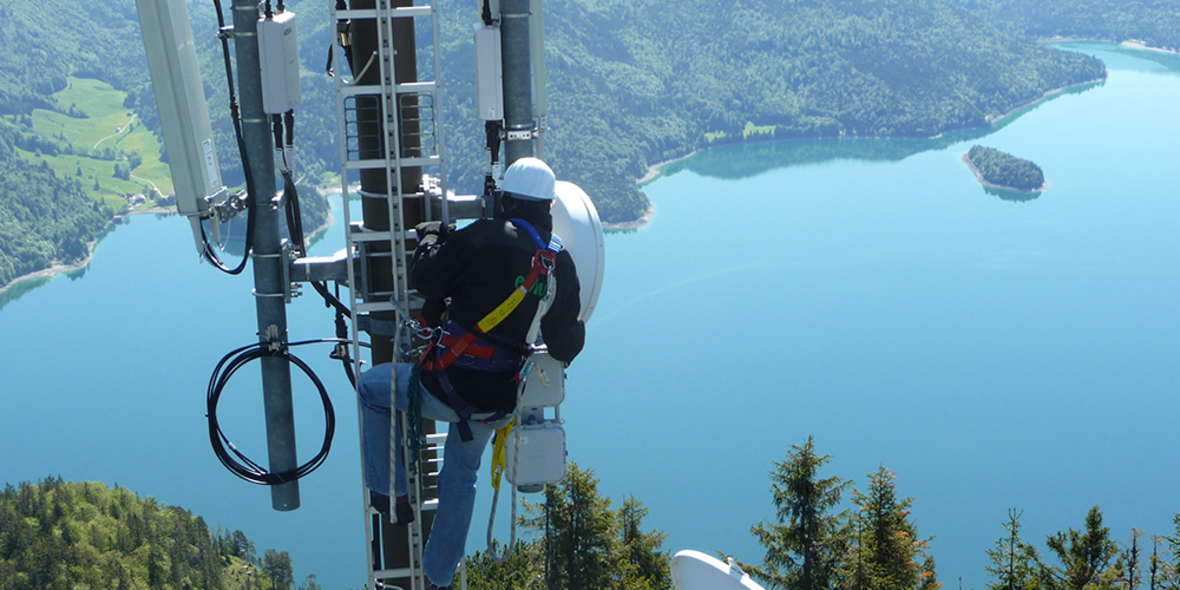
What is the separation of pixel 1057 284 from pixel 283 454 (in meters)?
70.7

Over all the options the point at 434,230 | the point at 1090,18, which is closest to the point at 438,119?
the point at 434,230

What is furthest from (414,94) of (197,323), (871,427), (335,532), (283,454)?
(197,323)

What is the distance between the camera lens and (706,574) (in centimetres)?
264

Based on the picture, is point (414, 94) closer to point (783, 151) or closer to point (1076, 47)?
point (783, 151)

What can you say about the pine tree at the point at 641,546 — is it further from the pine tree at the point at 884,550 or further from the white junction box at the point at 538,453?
the white junction box at the point at 538,453

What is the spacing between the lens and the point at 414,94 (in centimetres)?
325

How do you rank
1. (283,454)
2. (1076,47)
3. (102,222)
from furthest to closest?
1. (1076,47)
2. (102,222)
3. (283,454)

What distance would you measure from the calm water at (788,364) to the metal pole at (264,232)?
4213 centimetres

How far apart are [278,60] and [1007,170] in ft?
290

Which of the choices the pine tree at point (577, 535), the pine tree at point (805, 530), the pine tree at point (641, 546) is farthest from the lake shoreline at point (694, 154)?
the pine tree at point (805, 530)

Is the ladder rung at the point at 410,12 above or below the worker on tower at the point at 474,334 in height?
above

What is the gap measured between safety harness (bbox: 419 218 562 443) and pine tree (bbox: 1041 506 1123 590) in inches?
511

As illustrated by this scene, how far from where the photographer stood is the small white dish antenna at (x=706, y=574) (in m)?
2.55

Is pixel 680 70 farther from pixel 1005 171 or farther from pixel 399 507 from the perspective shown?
pixel 399 507
